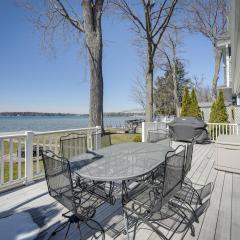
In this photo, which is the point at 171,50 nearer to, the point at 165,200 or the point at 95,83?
the point at 95,83

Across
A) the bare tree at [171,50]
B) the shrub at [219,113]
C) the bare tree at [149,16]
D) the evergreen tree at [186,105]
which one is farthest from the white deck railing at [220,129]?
the bare tree at [171,50]

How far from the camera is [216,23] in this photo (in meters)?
15.9

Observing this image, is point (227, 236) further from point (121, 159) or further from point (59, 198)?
point (59, 198)

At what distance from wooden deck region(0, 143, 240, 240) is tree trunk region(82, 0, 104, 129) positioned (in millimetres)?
2977

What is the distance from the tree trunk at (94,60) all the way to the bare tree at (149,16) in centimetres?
253

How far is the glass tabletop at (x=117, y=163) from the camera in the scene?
2059 mm

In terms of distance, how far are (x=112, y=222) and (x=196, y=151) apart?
4744 mm

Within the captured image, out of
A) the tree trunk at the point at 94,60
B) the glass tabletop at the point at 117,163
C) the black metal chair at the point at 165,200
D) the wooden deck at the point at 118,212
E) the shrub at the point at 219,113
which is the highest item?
the tree trunk at the point at 94,60

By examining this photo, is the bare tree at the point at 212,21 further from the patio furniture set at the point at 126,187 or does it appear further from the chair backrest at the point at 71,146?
the patio furniture set at the point at 126,187

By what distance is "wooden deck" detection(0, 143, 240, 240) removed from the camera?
2.19m

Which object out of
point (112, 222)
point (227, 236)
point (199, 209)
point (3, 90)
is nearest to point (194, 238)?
point (227, 236)

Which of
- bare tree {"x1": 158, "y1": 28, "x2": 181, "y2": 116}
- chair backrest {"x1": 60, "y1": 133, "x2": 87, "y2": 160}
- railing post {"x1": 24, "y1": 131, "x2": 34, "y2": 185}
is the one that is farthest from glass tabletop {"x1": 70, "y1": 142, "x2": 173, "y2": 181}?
bare tree {"x1": 158, "y1": 28, "x2": 181, "y2": 116}

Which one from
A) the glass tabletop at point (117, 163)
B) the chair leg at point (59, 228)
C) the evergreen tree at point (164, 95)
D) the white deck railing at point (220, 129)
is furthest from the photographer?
the evergreen tree at point (164, 95)

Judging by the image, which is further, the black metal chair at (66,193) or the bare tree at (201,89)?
the bare tree at (201,89)
